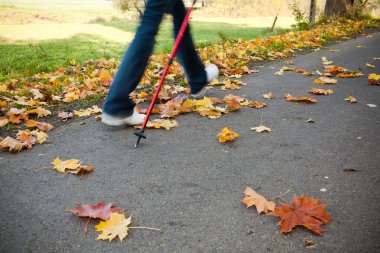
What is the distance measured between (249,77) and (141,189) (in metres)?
2.76

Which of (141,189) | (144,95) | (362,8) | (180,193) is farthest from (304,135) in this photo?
(362,8)

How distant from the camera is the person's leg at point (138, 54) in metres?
2.14

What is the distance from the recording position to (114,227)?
4.64 ft

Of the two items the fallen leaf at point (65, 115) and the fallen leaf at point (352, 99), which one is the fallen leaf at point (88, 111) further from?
the fallen leaf at point (352, 99)

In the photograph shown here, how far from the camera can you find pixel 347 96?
124 inches

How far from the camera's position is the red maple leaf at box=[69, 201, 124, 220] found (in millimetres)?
1485

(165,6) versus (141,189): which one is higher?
(165,6)

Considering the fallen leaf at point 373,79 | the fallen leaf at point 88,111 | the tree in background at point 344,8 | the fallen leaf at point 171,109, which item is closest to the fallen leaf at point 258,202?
the fallen leaf at point 171,109

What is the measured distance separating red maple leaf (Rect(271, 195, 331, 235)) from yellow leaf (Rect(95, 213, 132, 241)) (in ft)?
2.17

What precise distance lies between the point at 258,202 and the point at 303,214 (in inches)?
8.2

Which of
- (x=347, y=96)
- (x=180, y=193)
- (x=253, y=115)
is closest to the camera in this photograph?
(x=180, y=193)

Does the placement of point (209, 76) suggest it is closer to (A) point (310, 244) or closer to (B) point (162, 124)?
(B) point (162, 124)

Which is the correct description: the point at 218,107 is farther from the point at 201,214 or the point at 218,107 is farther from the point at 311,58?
the point at 311,58

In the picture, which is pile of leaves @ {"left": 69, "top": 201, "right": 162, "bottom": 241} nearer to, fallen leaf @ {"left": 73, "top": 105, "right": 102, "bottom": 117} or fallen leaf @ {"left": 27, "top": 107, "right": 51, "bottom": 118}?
fallen leaf @ {"left": 73, "top": 105, "right": 102, "bottom": 117}
